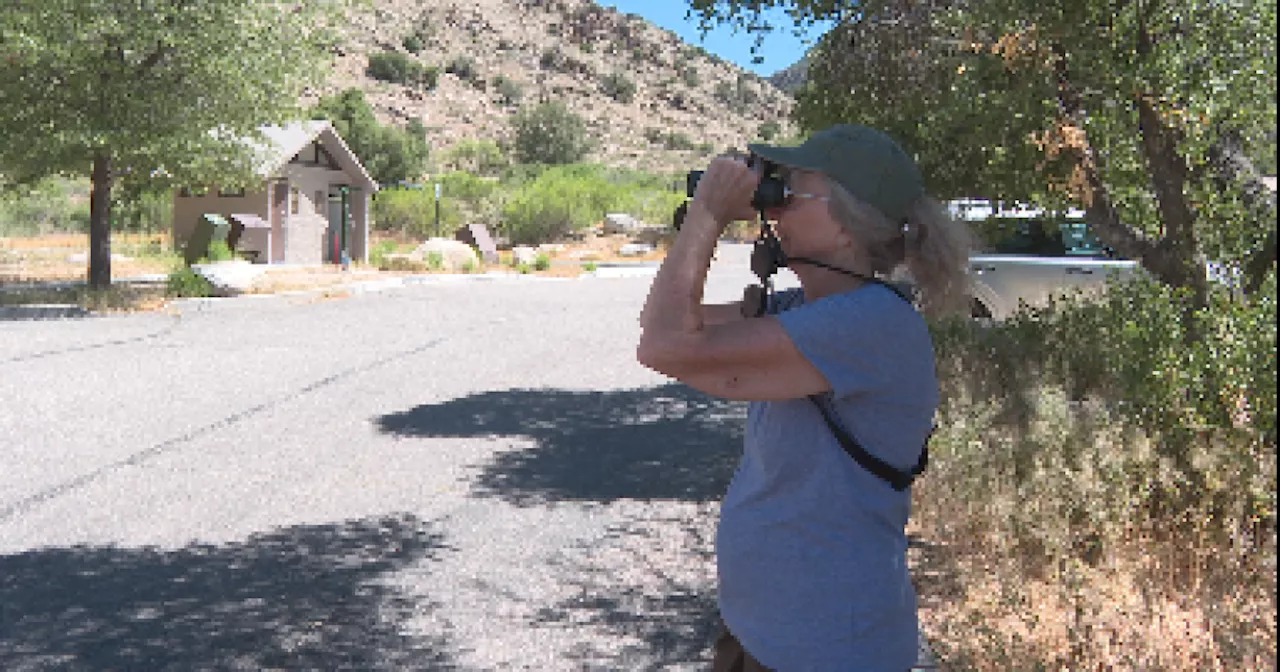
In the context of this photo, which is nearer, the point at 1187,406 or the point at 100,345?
the point at 1187,406

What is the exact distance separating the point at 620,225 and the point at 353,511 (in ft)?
148

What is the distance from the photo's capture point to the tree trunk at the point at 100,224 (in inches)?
824

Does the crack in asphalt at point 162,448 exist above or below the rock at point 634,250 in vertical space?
below

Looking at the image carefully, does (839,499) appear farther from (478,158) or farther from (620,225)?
(478,158)

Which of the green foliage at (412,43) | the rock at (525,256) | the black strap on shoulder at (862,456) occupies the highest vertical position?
the green foliage at (412,43)

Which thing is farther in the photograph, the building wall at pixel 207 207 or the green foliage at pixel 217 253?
the building wall at pixel 207 207

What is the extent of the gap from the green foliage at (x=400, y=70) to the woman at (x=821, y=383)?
3851 inches

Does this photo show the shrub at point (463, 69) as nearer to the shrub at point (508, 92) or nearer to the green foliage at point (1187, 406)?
the shrub at point (508, 92)

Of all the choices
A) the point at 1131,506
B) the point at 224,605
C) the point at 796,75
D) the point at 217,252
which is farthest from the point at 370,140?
the point at 1131,506

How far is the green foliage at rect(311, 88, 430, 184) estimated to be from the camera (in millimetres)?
60281

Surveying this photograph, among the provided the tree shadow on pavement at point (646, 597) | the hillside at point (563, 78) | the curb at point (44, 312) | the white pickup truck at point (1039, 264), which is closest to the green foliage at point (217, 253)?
the curb at point (44, 312)

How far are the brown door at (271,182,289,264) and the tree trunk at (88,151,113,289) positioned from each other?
11.3 metres

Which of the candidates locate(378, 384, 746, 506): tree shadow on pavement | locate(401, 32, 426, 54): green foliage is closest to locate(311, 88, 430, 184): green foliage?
locate(401, 32, 426, 54): green foliage

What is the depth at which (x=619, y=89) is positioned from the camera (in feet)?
353
